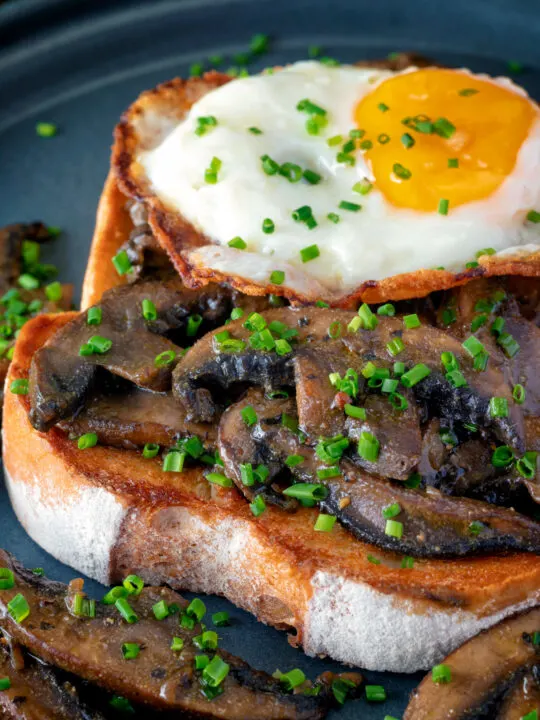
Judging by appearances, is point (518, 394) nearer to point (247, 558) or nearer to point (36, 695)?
point (247, 558)

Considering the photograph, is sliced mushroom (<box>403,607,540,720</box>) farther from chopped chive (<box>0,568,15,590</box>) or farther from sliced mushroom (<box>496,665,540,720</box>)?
chopped chive (<box>0,568,15,590</box>)

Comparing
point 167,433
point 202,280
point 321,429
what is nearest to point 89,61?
point 202,280

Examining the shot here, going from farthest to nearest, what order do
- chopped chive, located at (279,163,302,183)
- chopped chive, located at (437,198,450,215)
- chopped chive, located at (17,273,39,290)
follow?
chopped chive, located at (17,273,39,290) → chopped chive, located at (279,163,302,183) → chopped chive, located at (437,198,450,215)

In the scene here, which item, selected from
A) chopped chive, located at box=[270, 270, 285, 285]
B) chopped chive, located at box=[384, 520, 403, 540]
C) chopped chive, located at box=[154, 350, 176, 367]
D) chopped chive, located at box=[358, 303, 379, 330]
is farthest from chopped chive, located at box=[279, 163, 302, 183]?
chopped chive, located at box=[384, 520, 403, 540]

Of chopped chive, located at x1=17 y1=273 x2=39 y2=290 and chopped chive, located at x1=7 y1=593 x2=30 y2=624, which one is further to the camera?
chopped chive, located at x1=17 y1=273 x2=39 y2=290

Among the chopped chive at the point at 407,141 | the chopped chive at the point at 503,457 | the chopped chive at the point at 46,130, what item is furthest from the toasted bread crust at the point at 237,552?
the chopped chive at the point at 46,130

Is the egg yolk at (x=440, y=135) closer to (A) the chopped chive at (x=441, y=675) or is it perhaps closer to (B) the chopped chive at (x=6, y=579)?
(A) the chopped chive at (x=441, y=675)

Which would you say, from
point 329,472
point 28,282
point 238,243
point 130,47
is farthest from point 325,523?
point 130,47

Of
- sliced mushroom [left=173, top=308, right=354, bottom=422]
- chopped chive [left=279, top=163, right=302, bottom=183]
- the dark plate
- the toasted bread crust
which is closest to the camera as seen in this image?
the toasted bread crust
